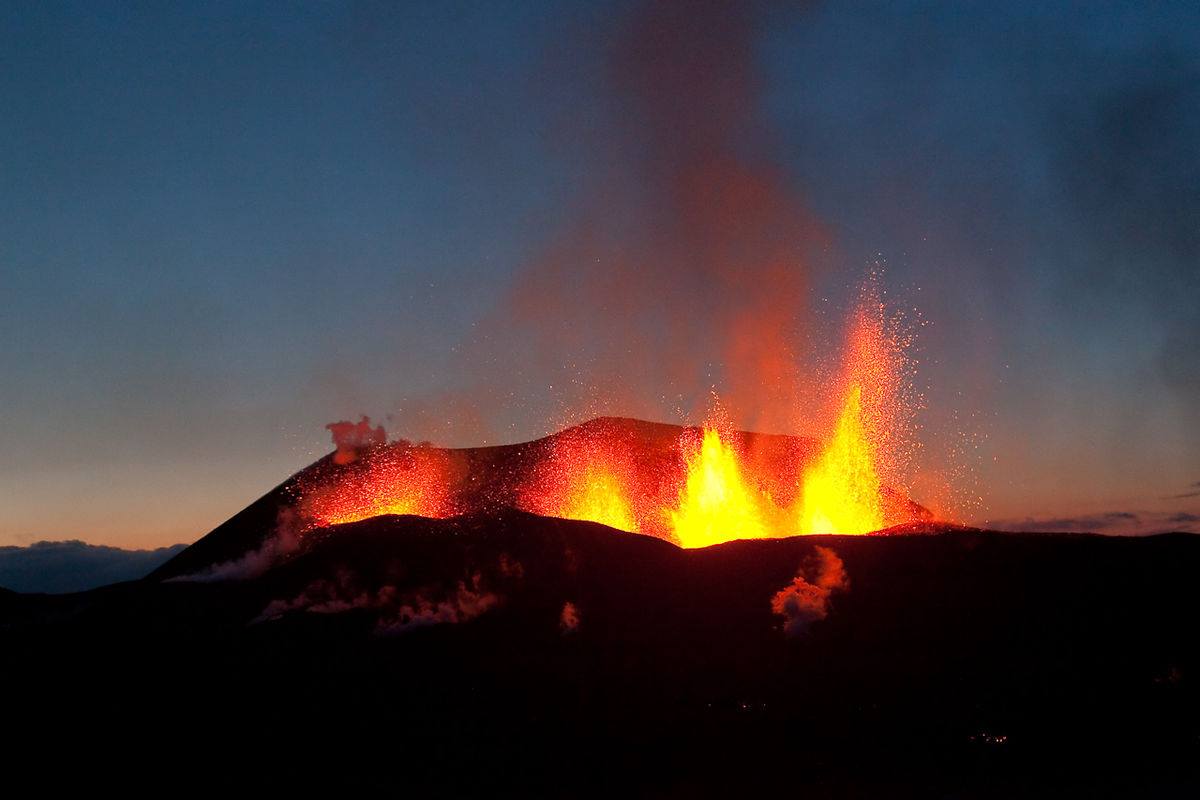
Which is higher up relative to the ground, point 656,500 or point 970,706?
point 656,500

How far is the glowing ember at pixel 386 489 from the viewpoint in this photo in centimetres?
9706

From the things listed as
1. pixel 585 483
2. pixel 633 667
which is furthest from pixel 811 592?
pixel 585 483

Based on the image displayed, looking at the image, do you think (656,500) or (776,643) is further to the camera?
(656,500)

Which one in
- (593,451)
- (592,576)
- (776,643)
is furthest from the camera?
(593,451)

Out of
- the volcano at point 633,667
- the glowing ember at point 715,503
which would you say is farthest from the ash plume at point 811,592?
the glowing ember at point 715,503

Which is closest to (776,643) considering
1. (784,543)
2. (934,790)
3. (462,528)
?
(784,543)

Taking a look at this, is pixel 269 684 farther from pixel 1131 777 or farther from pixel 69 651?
pixel 1131 777

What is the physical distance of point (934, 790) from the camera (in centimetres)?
4384

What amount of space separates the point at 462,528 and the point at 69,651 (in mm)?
25096

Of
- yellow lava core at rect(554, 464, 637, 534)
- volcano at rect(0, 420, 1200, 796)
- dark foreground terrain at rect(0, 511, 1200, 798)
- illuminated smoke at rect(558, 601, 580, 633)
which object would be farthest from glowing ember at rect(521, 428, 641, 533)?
illuminated smoke at rect(558, 601, 580, 633)

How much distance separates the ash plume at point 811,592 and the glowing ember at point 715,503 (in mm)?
15848

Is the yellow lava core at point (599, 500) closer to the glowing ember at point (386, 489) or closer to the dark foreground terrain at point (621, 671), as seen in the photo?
the glowing ember at point (386, 489)

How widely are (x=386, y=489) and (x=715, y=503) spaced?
3616 cm

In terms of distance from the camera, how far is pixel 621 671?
54.7 m
